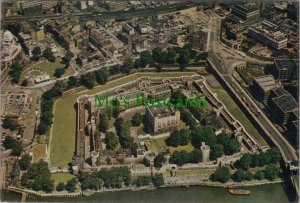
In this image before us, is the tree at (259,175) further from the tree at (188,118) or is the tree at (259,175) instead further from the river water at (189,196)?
the tree at (188,118)

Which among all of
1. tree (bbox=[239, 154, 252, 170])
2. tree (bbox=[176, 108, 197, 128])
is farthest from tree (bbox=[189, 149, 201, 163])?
tree (bbox=[176, 108, 197, 128])

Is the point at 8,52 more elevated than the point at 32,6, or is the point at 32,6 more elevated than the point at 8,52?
the point at 32,6

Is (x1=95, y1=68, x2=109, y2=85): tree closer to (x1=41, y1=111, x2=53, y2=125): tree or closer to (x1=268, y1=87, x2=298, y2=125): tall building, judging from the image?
(x1=41, y1=111, x2=53, y2=125): tree

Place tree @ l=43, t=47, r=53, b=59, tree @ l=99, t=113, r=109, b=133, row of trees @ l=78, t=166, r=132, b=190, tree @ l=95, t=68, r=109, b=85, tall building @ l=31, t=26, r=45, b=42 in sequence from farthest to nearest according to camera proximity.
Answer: tall building @ l=31, t=26, r=45, b=42
tree @ l=43, t=47, r=53, b=59
tree @ l=95, t=68, r=109, b=85
tree @ l=99, t=113, r=109, b=133
row of trees @ l=78, t=166, r=132, b=190


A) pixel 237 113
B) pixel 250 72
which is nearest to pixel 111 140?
pixel 237 113

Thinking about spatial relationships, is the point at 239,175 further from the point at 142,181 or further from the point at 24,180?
the point at 24,180

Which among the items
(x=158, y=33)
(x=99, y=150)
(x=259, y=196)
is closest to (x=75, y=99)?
(x=99, y=150)

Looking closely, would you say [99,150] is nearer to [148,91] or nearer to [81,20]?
[148,91]
